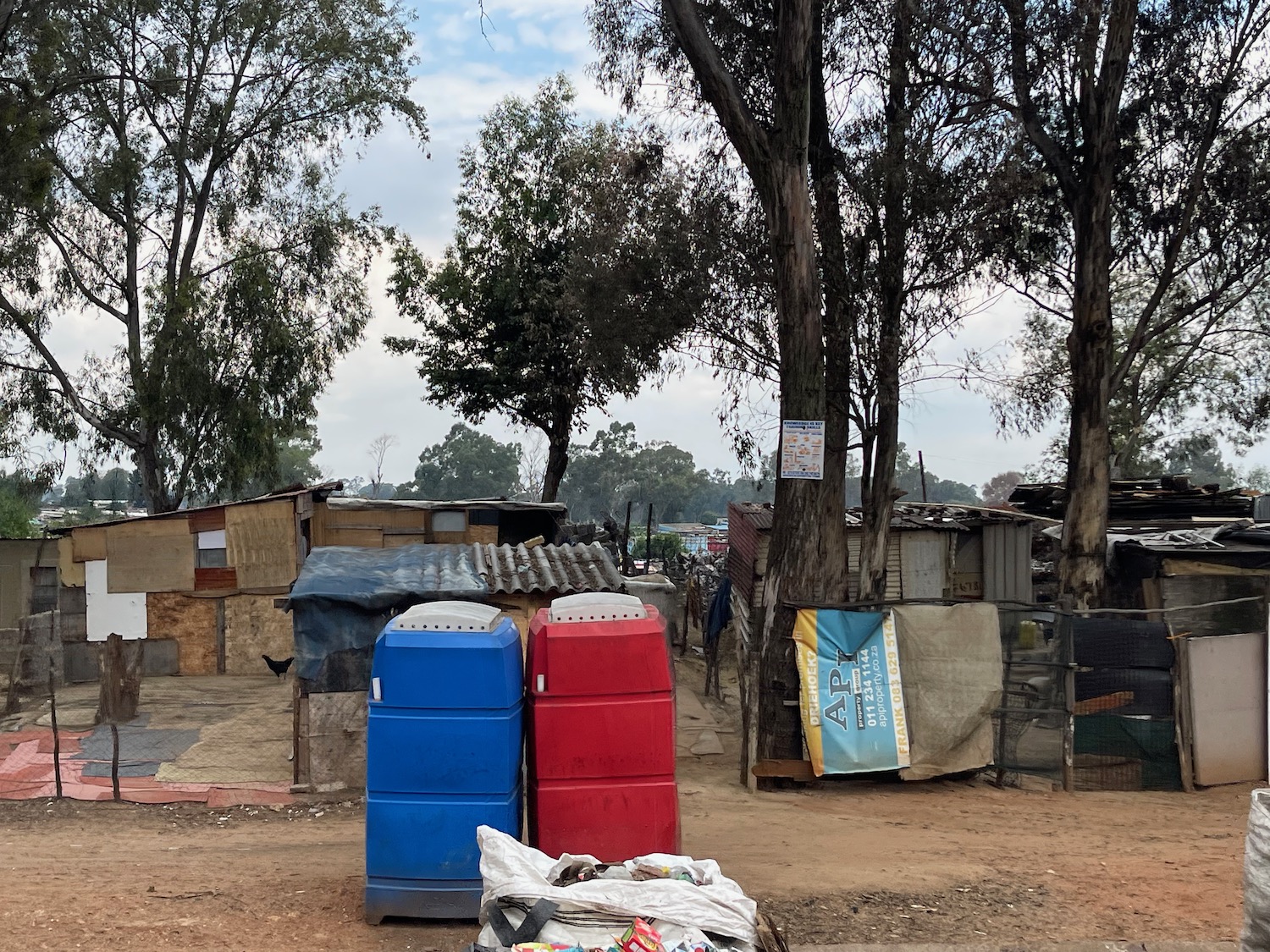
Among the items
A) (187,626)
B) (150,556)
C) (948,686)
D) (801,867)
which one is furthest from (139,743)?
(948,686)

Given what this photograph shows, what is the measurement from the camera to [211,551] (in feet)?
61.0

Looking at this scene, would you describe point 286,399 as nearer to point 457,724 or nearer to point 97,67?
point 97,67

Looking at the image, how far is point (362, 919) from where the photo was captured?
5.81 metres

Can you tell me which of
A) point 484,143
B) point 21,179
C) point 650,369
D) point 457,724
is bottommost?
point 457,724

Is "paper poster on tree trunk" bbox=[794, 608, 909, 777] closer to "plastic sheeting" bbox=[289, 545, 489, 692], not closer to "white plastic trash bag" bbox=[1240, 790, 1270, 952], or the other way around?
"plastic sheeting" bbox=[289, 545, 489, 692]

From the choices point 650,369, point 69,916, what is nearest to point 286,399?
point 650,369

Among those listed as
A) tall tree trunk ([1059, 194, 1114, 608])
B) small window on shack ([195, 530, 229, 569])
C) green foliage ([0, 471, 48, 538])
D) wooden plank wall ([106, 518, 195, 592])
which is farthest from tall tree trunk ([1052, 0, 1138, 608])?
green foliage ([0, 471, 48, 538])

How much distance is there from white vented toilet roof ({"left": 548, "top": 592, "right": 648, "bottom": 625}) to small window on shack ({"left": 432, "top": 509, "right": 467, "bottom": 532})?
15.9 metres

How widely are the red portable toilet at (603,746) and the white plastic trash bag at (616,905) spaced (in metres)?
0.97

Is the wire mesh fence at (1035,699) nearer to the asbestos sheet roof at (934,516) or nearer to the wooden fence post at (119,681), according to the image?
the wooden fence post at (119,681)

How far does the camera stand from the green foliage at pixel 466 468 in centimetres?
7050

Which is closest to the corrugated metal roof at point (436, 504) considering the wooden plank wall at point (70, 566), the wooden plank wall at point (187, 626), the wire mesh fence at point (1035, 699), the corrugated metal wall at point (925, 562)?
the wooden plank wall at point (187, 626)

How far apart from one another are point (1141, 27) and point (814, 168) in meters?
5.56

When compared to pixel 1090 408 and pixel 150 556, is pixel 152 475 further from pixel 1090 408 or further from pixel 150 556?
pixel 1090 408
